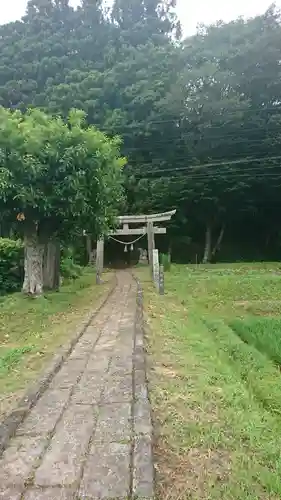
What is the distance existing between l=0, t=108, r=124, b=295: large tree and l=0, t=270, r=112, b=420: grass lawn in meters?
1.24

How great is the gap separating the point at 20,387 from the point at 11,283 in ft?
35.9

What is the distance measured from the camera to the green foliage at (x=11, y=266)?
15.2 m

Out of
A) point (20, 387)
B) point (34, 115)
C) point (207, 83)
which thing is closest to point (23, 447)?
point (20, 387)

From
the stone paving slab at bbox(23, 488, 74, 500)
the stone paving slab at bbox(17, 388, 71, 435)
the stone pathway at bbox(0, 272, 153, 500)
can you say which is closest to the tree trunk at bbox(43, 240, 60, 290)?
the stone pathway at bbox(0, 272, 153, 500)

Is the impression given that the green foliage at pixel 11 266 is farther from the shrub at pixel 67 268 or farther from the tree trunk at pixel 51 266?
the shrub at pixel 67 268

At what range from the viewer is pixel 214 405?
13.5ft

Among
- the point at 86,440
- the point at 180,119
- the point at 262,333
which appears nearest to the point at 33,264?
the point at 262,333

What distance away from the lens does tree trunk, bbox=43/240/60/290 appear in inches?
574

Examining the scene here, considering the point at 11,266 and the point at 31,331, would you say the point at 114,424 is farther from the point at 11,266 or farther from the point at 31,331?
the point at 11,266

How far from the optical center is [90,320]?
335 inches

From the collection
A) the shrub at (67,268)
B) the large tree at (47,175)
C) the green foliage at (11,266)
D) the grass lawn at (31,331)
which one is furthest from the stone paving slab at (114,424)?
the shrub at (67,268)

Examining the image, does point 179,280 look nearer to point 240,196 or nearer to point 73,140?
point 73,140

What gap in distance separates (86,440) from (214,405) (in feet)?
4.52

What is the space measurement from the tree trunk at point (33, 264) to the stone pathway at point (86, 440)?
7.25 meters
